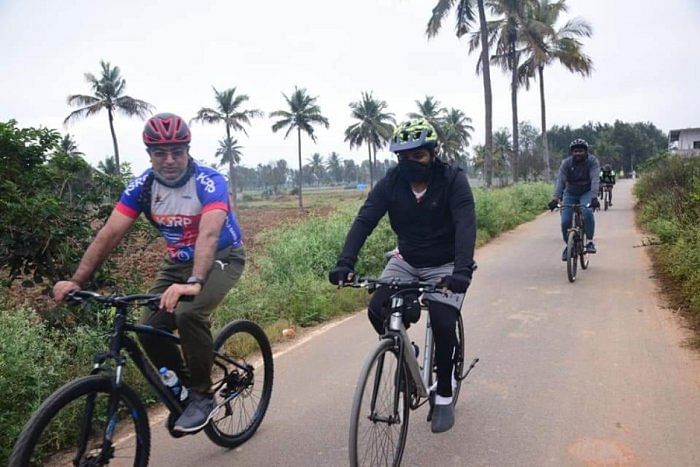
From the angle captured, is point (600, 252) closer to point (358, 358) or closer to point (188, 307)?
point (358, 358)

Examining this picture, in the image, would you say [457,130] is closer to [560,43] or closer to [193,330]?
[560,43]

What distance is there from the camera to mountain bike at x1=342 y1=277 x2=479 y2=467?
2.67 meters

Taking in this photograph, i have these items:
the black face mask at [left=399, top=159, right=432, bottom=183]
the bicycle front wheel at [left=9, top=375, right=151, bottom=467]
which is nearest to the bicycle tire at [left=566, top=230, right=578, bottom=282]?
the black face mask at [left=399, top=159, right=432, bottom=183]

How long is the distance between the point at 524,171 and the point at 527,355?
49.5 metres

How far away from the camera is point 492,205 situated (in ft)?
48.8

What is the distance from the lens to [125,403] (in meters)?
2.65

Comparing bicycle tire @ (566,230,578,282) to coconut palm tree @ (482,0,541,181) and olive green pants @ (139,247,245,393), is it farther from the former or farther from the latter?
coconut palm tree @ (482,0,541,181)

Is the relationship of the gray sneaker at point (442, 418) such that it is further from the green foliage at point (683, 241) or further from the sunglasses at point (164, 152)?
the green foliage at point (683, 241)

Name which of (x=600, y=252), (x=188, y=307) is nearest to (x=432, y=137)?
(x=188, y=307)

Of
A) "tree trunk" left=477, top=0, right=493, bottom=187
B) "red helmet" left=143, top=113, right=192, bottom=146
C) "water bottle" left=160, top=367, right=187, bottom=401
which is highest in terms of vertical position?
"tree trunk" left=477, top=0, right=493, bottom=187

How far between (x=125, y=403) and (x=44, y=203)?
2.88 meters

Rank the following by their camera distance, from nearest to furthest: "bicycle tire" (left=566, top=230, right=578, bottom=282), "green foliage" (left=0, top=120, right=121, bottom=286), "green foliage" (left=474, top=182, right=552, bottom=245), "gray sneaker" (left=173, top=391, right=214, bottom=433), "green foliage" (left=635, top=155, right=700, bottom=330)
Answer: "gray sneaker" (left=173, top=391, right=214, bottom=433) → "green foliage" (left=0, top=120, right=121, bottom=286) → "green foliage" (left=635, top=155, right=700, bottom=330) → "bicycle tire" (left=566, top=230, right=578, bottom=282) → "green foliage" (left=474, top=182, right=552, bottom=245)

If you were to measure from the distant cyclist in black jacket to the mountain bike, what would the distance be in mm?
158

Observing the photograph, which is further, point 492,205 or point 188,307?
point 492,205
